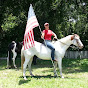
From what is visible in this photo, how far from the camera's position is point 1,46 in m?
17.8

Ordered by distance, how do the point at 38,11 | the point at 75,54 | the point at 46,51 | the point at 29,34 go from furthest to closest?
1. the point at 75,54
2. the point at 38,11
3. the point at 46,51
4. the point at 29,34

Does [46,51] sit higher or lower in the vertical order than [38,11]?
lower

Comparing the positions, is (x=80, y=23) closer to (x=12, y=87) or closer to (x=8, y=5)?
(x=8, y=5)

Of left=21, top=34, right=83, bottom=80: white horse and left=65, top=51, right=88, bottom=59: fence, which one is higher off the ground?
left=21, top=34, right=83, bottom=80: white horse

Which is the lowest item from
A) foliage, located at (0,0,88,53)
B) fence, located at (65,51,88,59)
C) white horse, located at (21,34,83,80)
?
fence, located at (65,51,88,59)

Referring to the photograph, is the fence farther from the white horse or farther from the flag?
the flag

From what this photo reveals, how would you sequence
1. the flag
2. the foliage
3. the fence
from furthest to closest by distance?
the fence
the foliage
the flag

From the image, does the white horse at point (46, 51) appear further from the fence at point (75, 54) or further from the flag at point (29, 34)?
the fence at point (75, 54)

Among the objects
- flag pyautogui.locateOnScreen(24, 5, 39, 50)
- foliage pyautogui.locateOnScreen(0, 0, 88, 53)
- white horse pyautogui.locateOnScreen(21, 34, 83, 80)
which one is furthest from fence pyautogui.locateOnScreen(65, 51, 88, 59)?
flag pyautogui.locateOnScreen(24, 5, 39, 50)

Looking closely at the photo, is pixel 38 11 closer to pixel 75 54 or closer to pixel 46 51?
pixel 46 51

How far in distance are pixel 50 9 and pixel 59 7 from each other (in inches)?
48.5

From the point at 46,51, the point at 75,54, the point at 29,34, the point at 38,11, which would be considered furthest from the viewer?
the point at 75,54

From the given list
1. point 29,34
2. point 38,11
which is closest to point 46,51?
point 29,34

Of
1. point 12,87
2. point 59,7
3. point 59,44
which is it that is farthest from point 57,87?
point 59,7
